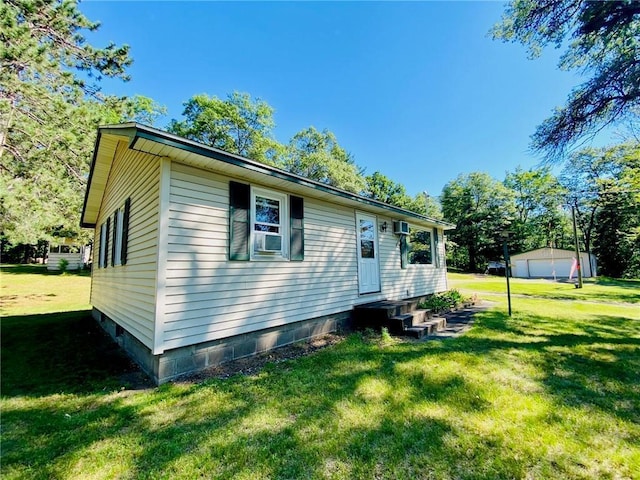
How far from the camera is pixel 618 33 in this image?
19.4 ft

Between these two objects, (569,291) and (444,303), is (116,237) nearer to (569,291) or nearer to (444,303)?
(444,303)

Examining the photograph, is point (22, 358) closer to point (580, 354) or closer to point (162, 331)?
point (162, 331)

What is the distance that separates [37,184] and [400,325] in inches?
413

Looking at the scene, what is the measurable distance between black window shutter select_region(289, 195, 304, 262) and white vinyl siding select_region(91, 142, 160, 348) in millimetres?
2325

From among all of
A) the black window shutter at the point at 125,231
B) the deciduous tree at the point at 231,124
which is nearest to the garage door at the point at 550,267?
the deciduous tree at the point at 231,124

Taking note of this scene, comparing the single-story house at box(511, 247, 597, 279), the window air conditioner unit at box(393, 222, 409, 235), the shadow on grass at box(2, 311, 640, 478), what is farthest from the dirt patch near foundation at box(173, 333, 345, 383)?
the single-story house at box(511, 247, 597, 279)

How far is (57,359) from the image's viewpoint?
16.5 ft

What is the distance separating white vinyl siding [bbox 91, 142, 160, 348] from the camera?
13.4 feet

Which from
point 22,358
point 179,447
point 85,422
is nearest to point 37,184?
point 22,358

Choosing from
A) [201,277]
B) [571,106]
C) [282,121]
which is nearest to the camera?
[201,277]

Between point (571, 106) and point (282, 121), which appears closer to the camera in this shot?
point (571, 106)

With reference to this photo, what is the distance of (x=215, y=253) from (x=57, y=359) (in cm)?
372

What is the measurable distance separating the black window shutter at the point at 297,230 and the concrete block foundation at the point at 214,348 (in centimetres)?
136

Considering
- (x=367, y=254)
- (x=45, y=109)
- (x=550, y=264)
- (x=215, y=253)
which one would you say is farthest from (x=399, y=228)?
(x=550, y=264)
